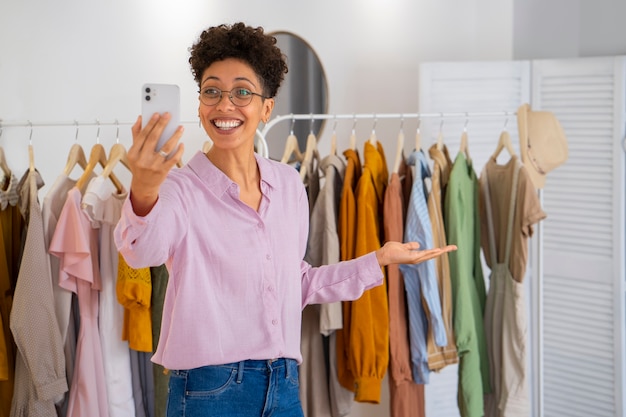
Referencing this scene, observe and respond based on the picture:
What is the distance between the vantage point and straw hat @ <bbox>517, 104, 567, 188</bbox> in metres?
2.96

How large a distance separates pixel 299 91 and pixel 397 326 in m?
1.37

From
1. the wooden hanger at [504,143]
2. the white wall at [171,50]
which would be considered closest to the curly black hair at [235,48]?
the wooden hanger at [504,143]

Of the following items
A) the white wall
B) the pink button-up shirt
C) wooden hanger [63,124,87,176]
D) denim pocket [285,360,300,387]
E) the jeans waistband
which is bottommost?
denim pocket [285,360,300,387]

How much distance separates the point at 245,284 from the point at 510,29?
8.77 ft

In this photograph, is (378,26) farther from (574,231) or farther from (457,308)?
(457,308)

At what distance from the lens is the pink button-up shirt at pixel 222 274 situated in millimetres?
1643

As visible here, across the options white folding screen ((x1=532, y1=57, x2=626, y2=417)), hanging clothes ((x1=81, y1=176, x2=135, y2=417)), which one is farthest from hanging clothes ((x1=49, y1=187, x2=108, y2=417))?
white folding screen ((x1=532, y1=57, x2=626, y2=417))

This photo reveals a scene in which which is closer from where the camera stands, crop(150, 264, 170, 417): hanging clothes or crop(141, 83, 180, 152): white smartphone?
crop(141, 83, 180, 152): white smartphone

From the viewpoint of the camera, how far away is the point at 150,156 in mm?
1328

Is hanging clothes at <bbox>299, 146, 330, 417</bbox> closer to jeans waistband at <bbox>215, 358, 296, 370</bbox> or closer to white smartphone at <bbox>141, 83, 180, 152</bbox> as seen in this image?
jeans waistband at <bbox>215, 358, 296, 370</bbox>

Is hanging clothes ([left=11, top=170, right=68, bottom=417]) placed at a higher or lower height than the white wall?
lower

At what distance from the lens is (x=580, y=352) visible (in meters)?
3.61

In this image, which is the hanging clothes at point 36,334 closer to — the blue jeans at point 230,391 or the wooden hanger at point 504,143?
the blue jeans at point 230,391

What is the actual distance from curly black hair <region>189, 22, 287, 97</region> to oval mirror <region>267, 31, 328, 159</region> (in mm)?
1926
